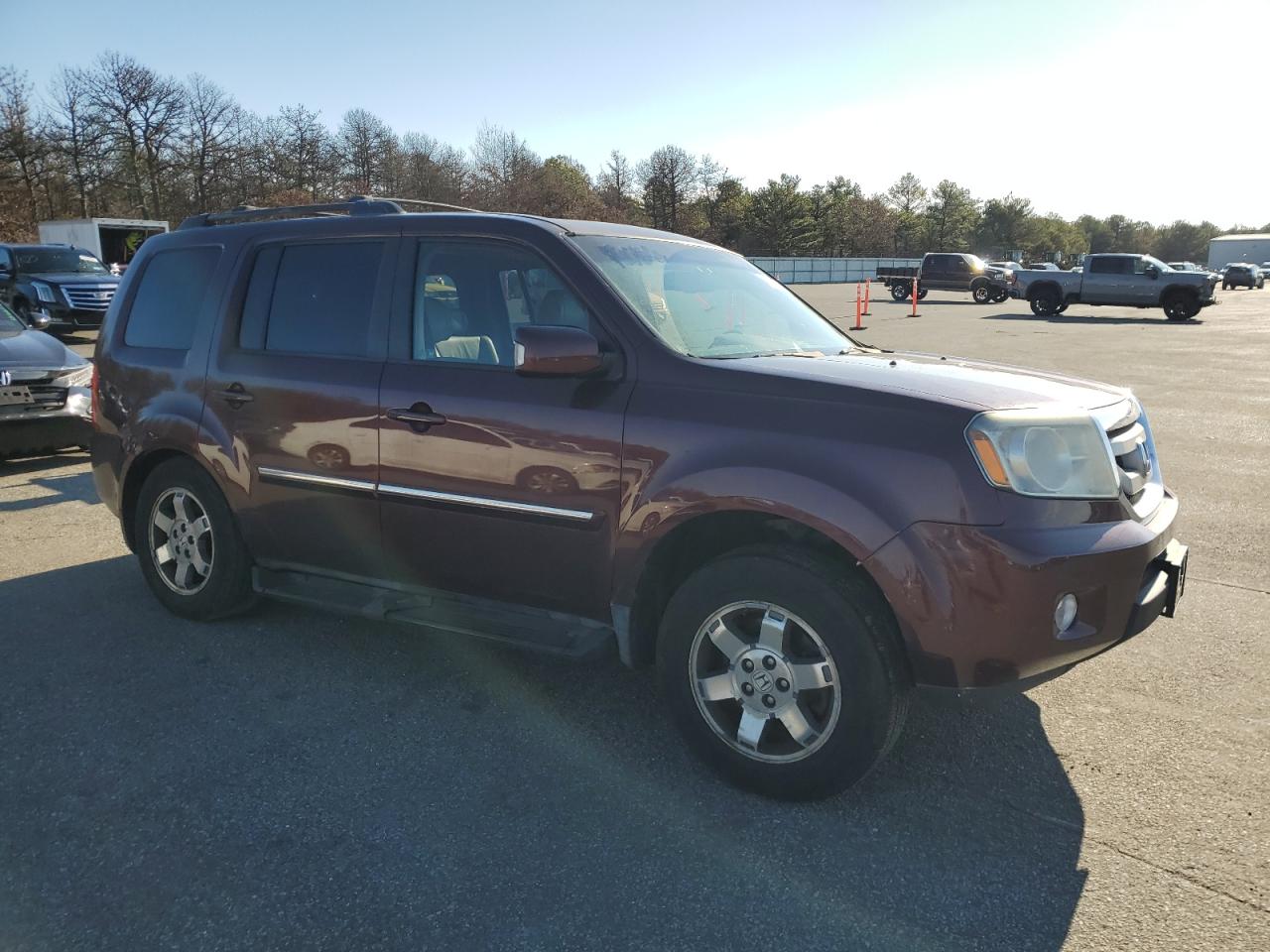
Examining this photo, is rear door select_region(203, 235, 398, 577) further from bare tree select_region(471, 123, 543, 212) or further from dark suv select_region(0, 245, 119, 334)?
bare tree select_region(471, 123, 543, 212)

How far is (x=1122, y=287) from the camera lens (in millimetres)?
29859

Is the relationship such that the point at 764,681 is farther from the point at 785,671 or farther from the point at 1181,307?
the point at 1181,307

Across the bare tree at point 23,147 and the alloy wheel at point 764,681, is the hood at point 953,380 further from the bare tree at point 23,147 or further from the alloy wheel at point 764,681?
the bare tree at point 23,147

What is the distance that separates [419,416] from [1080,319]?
30.5m

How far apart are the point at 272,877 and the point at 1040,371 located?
3.24 metres

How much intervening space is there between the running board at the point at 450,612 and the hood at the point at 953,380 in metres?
1.15

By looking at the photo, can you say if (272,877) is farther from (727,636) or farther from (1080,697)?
(1080,697)

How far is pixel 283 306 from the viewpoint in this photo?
4215 mm

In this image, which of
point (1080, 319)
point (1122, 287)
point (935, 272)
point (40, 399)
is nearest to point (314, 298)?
point (40, 399)

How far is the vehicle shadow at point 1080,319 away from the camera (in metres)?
28.4

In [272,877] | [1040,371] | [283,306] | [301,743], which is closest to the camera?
[272,877]

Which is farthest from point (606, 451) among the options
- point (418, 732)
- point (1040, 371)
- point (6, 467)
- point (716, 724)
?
point (6, 467)

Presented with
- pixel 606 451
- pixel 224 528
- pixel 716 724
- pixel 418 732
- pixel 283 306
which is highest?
pixel 283 306

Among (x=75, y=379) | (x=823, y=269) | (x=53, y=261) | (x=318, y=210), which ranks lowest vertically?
(x=75, y=379)
